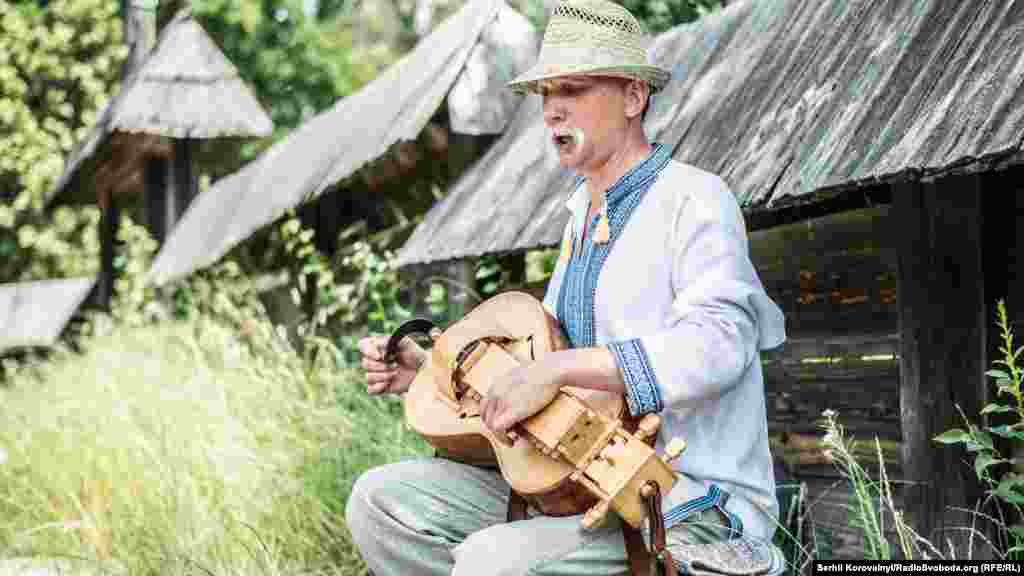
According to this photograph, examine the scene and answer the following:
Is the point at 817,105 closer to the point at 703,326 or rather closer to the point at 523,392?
the point at 703,326

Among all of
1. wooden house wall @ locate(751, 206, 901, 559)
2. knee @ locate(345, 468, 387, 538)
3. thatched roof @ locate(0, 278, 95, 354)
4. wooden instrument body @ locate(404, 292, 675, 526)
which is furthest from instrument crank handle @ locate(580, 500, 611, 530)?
thatched roof @ locate(0, 278, 95, 354)

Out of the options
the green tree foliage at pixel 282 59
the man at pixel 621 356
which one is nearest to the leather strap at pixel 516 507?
the man at pixel 621 356

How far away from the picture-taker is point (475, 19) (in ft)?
28.6

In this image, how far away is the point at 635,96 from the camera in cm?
323

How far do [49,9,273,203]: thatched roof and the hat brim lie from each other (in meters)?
10.7

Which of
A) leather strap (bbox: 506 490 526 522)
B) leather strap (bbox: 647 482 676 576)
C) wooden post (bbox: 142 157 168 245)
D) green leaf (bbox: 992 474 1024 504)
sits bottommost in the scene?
wooden post (bbox: 142 157 168 245)

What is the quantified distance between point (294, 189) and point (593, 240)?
6.46m

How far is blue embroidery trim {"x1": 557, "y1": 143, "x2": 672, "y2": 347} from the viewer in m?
3.16

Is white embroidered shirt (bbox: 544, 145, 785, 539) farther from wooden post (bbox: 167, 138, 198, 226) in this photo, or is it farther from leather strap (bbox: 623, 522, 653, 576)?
wooden post (bbox: 167, 138, 198, 226)

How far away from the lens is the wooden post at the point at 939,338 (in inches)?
166

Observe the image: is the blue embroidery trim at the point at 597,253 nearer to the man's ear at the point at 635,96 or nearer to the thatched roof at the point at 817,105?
the man's ear at the point at 635,96

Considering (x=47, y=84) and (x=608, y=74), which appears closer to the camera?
(x=608, y=74)

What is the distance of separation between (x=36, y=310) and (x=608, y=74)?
19144 millimetres

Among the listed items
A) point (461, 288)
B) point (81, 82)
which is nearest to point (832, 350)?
point (461, 288)
